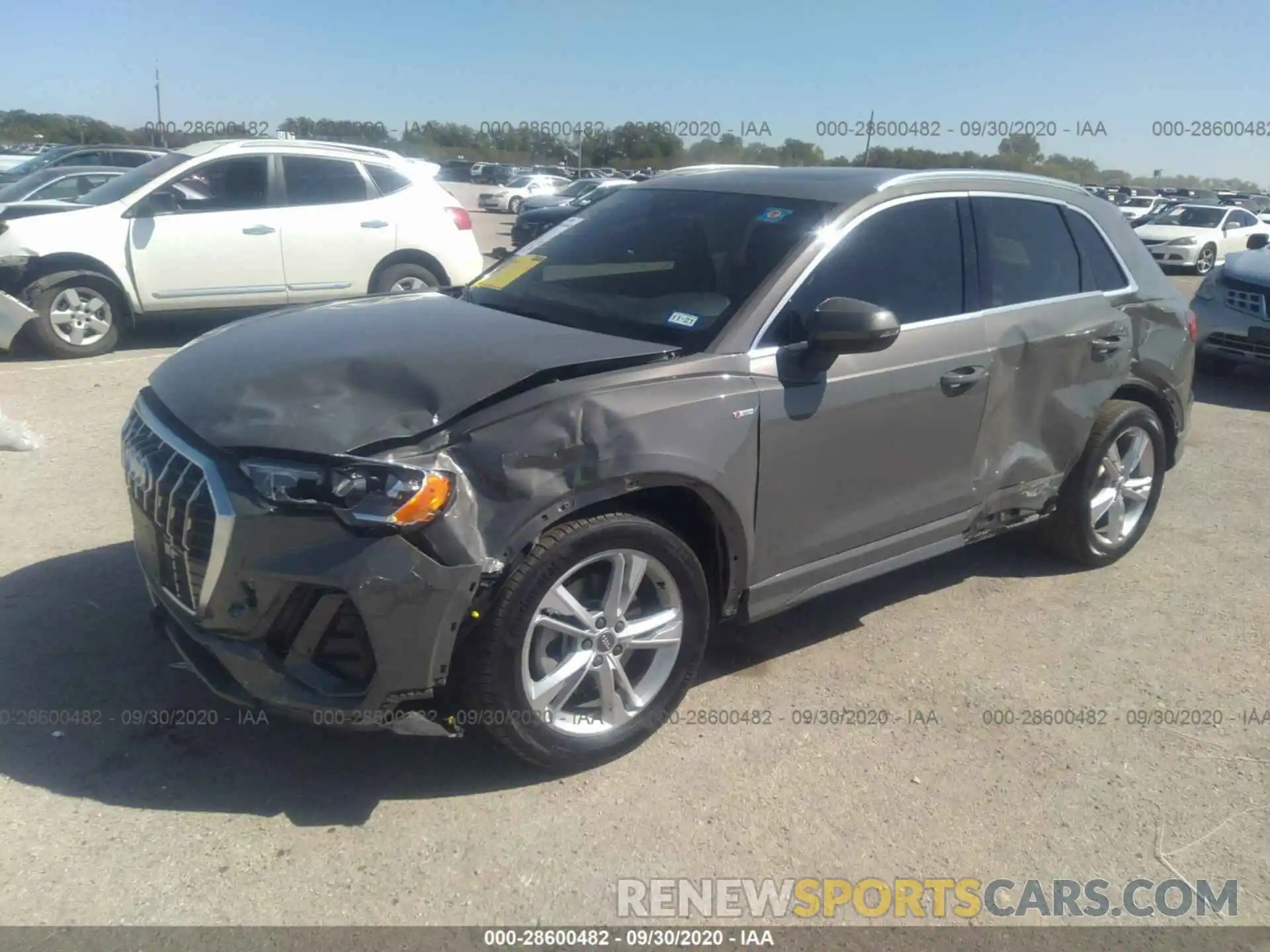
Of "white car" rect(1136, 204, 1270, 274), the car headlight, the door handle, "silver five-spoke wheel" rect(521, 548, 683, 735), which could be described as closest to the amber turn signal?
the car headlight

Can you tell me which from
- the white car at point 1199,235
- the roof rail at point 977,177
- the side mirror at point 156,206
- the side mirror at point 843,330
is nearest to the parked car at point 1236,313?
the roof rail at point 977,177

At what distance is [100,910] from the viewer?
2613mm

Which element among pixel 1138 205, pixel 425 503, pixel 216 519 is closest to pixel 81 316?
pixel 216 519

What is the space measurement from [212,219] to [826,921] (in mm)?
8305

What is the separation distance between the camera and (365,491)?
2.75m

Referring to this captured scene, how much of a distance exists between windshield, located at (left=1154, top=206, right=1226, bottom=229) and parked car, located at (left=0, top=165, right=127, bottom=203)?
2019 centimetres

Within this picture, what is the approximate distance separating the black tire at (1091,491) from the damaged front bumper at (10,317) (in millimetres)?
7706

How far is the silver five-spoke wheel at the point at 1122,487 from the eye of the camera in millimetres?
4883

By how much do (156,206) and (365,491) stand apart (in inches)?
294

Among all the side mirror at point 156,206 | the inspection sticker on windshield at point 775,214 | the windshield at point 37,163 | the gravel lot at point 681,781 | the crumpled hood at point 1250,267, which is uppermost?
the windshield at point 37,163

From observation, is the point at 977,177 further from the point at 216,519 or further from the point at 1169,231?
the point at 1169,231

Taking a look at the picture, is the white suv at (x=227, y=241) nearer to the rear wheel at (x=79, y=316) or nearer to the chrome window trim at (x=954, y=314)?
the rear wheel at (x=79, y=316)

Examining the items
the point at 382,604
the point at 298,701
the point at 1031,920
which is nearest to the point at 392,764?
the point at 298,701

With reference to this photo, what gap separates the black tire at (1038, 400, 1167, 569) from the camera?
186 inches
